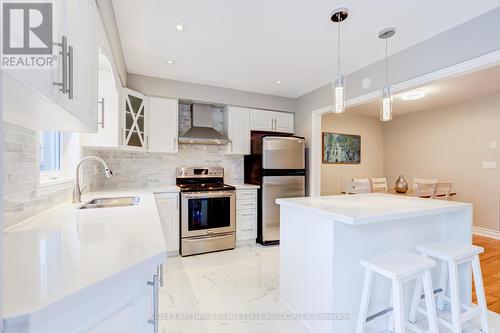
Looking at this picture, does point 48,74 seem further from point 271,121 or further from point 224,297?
point 271,121

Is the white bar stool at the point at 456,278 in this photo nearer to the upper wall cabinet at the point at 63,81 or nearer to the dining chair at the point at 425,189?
the dining chair at the point at 425,189

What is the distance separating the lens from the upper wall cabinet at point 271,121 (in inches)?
151

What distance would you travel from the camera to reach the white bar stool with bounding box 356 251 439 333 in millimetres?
1305

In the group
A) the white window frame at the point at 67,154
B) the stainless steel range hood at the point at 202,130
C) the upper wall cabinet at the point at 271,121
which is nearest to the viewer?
the white window frame at the point at 67,154

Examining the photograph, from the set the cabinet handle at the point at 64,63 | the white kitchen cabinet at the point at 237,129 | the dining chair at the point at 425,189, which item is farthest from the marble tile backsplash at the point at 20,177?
the dining chair at the point at 425,189

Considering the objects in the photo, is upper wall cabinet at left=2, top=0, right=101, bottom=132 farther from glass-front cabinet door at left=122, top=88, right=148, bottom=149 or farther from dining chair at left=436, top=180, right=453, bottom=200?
dining chair at left=436, top=180, right=453, bottom=200

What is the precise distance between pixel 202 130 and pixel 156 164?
2.85ft

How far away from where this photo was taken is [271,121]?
3963 mm

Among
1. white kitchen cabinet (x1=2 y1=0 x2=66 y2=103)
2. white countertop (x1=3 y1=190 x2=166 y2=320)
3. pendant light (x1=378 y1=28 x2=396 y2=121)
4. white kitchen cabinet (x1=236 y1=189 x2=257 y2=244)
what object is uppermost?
pendant light (x1=378 y1=28 x2=396 y2=121)

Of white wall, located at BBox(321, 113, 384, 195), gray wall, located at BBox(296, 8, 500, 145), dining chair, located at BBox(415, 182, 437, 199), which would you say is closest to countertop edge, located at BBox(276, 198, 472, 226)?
gray wall, located at BBox(296, 8, 500, 145)

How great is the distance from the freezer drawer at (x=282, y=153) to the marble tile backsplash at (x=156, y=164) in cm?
74

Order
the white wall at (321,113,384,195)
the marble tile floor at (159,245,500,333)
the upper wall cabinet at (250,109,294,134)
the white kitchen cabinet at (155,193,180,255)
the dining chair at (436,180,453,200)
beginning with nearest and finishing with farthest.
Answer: the marble tile floor at (159,245,500,333)
the white kitchen cabinet at (155,193,180,255)
the dining chair at (436,180,453,200)
the upper wall cabinet at (250,109,294,134)
the white wall at (321,113,384,195)

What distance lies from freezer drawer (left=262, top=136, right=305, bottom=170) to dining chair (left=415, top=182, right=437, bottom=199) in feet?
5.79

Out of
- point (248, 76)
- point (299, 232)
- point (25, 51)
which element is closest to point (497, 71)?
point (248, 76)
